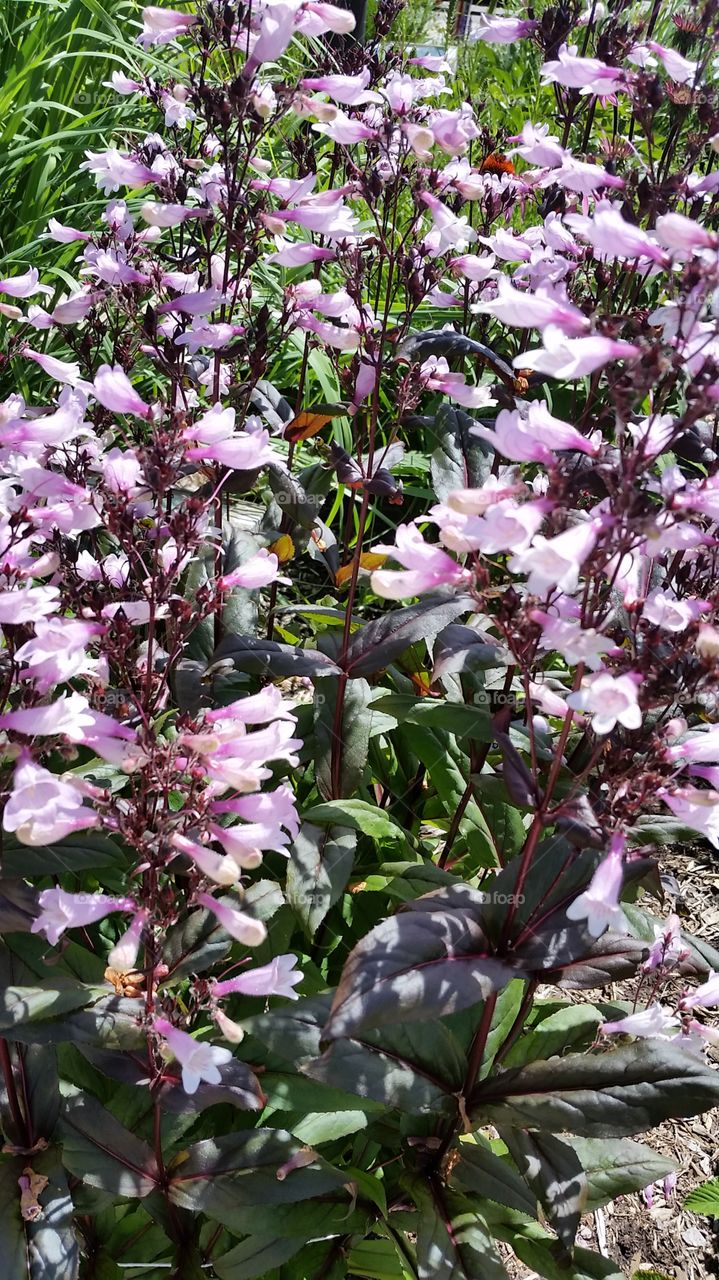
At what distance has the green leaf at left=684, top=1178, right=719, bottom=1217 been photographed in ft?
9.07

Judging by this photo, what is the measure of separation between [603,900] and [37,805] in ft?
2.94

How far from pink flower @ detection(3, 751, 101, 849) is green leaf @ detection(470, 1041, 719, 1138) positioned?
3.65ft

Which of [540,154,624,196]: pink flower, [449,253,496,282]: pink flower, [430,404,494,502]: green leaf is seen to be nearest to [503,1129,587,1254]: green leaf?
[430,404,494,502]: green leaf

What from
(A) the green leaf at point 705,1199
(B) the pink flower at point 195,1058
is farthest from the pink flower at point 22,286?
(A) the green leaf at point 705,1199

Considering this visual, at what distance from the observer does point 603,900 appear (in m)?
1.65

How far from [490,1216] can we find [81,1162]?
944 millimetres

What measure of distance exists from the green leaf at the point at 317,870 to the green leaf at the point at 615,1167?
2.63ft

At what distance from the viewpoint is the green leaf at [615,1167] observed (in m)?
2.31

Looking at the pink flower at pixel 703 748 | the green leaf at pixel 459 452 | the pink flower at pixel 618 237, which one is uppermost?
the pink flower at pixel 618 237

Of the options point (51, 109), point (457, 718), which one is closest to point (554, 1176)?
point (457, 718)

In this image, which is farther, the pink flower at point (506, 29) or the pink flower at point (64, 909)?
the pink flower at point (506, 29)

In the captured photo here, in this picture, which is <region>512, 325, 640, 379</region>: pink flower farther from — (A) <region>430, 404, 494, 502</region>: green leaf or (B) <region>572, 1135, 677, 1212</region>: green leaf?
(B) <region>572, 1135, 677, 1212</region>: green leaf

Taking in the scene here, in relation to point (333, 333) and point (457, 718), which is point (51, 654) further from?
point (333, 333)

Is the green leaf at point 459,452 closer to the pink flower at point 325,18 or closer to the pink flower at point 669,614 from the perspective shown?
the pink flower at point 325,18
